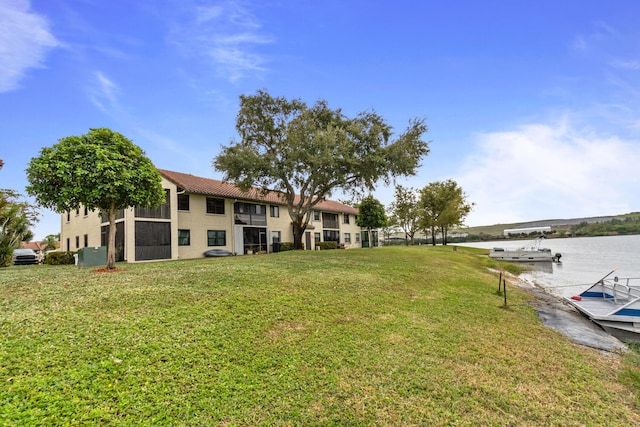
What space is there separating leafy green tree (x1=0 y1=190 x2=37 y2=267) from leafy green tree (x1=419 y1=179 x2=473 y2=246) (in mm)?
45368

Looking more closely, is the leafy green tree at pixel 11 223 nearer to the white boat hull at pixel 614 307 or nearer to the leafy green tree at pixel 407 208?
the white boat hull at pixel 614 307

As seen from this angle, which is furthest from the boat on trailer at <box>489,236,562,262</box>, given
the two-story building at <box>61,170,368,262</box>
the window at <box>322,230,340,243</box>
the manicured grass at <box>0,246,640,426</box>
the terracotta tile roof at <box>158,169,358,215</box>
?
the manicured grass at <box>0,246,640,426</box>

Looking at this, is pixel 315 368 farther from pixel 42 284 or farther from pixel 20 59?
pixel 20 59

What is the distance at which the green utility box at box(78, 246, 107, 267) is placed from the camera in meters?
14.0

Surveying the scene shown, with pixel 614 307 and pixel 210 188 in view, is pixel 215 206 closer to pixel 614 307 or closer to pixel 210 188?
pixel 210 188

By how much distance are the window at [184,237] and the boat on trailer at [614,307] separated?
77.1 feet

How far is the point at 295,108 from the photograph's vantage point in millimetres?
23281

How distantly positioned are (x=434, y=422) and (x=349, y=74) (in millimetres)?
14791

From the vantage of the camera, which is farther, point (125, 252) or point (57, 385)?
point (125, 252)

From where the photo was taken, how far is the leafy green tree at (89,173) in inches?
409

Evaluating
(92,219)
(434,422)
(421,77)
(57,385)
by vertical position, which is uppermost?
(421,77)

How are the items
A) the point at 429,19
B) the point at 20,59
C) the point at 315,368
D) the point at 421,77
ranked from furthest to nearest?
the point at 421,77 < the point at 429,19 < the point at 20,59 < the point at 315,368

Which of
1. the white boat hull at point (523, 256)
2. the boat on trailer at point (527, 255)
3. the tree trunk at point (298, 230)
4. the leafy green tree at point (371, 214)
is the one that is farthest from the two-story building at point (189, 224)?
the boat on trailer at point (527, 255)

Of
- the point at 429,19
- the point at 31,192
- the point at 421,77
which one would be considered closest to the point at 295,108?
the point at 421,77
